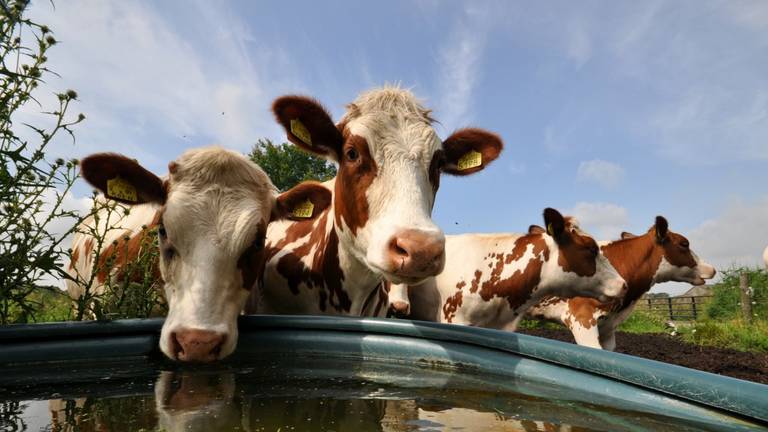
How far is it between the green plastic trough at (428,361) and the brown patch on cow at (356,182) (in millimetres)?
641

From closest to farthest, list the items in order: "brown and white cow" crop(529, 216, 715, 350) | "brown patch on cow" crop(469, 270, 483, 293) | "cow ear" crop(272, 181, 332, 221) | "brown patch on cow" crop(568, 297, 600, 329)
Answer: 1. "cow ear" crop(272, 181, 332, 221)
2. "brown patch on cow" crop(469, 270, 483, 293)
3. "brown patch on cow" crop(568, 297, 600, 329)
4. "brown and white cow" crop(529, 216, 715, 350)

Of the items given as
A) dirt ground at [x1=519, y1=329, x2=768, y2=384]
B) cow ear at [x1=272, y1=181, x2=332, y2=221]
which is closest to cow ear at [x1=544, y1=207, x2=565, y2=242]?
dirt ground at [x1=519, y1=329, x2=768, y2=384]

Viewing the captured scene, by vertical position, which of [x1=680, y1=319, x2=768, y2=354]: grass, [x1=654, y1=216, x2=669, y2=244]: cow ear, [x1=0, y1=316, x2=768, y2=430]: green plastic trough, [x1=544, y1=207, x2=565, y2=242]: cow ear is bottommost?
[x1=680, y1=319, x2=768, y2=354]: grass

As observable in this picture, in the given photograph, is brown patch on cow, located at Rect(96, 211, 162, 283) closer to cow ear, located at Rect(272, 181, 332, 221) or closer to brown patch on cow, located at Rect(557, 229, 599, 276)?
cow ear, located at Rect(272, 181, 332, 221)

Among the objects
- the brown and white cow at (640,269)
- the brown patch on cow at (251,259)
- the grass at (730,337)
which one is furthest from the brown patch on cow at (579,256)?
the grass at (730,337)

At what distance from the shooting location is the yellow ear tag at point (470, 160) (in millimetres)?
3699

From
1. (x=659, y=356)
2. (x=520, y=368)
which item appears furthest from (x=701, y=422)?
(x=659, y=356)

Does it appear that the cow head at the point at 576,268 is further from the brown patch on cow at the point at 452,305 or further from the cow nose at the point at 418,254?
the cow nose at the point at 418,254

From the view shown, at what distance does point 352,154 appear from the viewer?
3.08 m

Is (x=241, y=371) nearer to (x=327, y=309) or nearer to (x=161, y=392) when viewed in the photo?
(x=161, y=392)

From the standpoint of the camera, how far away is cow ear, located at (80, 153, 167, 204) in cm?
298

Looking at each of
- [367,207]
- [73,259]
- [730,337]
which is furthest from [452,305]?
[730,337]

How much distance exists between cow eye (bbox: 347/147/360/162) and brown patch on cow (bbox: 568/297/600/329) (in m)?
6.92

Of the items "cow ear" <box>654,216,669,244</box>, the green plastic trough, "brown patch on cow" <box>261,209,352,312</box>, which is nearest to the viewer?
the green plastic trough
